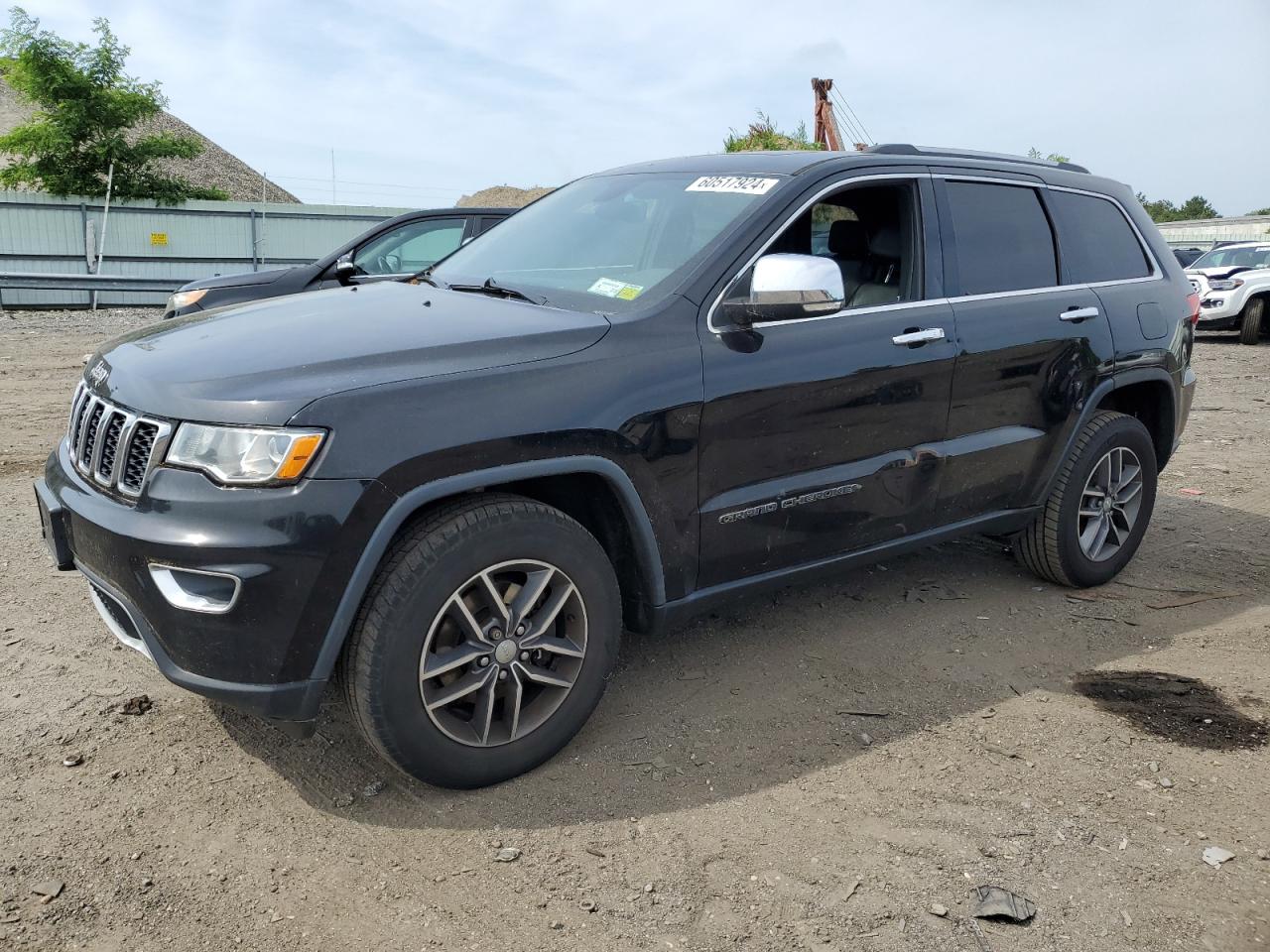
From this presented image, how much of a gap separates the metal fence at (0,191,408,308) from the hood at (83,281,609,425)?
1938cm

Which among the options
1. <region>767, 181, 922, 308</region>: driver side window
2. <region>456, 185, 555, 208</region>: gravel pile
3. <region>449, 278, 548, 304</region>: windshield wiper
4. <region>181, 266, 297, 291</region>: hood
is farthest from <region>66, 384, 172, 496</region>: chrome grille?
<region>456, 185, 555, 208</region>: gravel pile

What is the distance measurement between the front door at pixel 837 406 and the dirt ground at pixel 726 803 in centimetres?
60

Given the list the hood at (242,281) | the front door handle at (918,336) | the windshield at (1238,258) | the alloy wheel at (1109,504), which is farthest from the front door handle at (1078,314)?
the windshield at (1238,258)

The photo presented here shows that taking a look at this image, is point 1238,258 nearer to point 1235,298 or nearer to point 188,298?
point 1235,298

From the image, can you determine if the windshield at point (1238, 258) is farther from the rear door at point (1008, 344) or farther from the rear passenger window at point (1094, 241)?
the rear door at point (1008, 344)

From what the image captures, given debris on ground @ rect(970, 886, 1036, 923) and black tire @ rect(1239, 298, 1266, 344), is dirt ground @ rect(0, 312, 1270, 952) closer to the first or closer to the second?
debris on ground @ rect(970, 886, 1036, 923)

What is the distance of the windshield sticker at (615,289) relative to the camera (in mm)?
3352

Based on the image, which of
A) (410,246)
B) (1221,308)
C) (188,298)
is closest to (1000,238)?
(410,246)

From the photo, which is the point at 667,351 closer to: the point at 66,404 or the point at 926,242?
the point at 926,242

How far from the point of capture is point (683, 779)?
10.2 feet

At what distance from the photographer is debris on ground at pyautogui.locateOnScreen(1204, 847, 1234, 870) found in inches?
107

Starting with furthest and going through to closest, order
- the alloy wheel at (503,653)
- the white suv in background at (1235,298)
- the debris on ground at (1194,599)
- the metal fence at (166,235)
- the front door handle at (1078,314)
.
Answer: the metal fence at (166,235), the white suv in background at (1235,298), the debris on ground at (1194,599), the front door handle at (1078,314), the alloy wheel at (503,653)

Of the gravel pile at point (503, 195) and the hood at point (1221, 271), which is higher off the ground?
the gravel pile at point (503, 195)

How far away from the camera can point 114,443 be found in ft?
9.41
